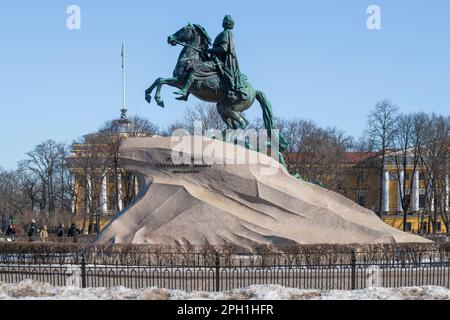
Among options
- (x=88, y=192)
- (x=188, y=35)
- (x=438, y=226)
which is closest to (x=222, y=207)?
(x=188, y=35)

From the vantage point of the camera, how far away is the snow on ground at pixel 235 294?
1126 centimetres

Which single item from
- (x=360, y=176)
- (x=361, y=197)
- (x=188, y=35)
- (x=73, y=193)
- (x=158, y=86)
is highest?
(x=188, y=35)

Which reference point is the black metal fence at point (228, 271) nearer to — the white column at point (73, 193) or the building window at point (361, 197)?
the building window at point (361, 197)

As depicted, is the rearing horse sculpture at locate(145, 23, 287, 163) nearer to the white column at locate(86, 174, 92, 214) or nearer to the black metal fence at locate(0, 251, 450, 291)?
the black metal fence at locate(0, 251, 450, 291)

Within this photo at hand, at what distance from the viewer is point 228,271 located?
1409cm

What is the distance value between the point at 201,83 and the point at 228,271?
244 inches

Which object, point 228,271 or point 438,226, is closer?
point 228,271

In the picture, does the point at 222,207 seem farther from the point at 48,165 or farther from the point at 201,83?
the point at 48,165

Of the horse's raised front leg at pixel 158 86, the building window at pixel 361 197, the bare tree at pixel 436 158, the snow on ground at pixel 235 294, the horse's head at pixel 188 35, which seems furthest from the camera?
the building window at pixel 361 197

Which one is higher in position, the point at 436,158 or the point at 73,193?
the point at 436,158

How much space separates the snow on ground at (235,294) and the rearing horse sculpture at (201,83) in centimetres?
736

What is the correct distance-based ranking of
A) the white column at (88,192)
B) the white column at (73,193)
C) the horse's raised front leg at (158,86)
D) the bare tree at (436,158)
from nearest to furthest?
the horse's raised front leg at (158,86) → the bare tree at (436,158) → the white column at (88,192) → the white column at (73,193)

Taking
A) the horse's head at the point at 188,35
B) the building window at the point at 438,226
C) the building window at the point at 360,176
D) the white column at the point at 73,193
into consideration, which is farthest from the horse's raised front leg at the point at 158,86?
the building window at the point at 438,226
